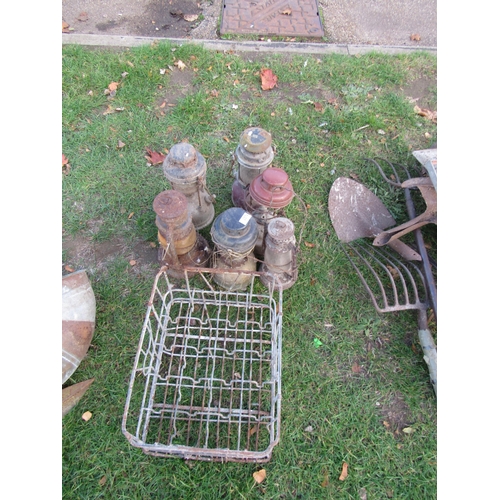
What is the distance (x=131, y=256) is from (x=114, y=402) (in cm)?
120

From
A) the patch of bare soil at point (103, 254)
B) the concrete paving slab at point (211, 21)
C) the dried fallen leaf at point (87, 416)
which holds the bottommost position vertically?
the dried fallen leaf at point (87, 416)

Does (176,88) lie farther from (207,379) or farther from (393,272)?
(207,379)

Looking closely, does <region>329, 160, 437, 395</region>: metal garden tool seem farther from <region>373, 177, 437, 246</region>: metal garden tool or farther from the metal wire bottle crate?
the metal wire bottle crate

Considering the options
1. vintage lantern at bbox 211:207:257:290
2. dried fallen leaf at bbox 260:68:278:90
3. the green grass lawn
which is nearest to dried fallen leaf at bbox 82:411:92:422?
the green grass lawn

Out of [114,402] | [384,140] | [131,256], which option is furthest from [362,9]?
[114,402]

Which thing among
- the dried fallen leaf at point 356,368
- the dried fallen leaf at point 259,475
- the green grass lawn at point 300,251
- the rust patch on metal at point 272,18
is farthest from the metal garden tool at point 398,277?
the rust patch on metal at point 272,18

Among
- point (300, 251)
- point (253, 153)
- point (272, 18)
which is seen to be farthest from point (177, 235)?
point (272, 18)

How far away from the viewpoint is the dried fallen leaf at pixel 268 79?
4422mm

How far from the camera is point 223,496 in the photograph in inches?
94.7

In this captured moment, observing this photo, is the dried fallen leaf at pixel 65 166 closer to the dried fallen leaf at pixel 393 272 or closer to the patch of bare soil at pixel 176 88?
the patch of bare soil at pixel 176 88

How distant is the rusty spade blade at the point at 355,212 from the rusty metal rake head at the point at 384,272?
0.09 metres

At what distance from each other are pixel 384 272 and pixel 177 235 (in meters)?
1.82

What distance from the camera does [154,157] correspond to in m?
3.83

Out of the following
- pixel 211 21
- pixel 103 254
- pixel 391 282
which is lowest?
pixel 103 254
